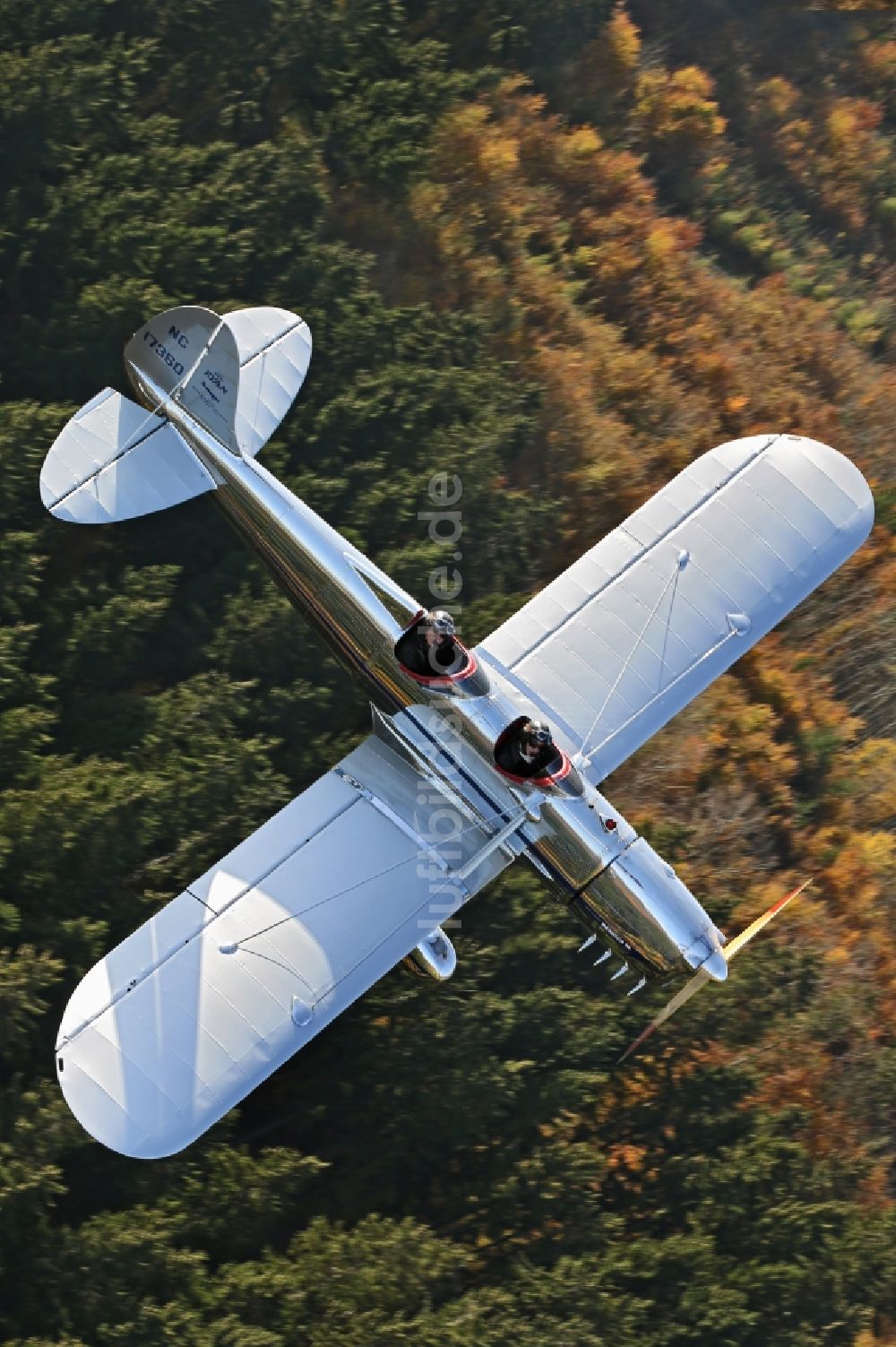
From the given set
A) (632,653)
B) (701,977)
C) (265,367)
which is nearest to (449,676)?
(632,653)

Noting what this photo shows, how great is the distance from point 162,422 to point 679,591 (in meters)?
5.76

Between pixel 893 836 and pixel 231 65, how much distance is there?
1344 centimetres

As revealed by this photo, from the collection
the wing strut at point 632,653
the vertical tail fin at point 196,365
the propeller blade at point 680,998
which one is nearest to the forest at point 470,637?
the vertical tail fin at point 196,365

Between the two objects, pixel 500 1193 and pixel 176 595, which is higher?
pixel 176 595

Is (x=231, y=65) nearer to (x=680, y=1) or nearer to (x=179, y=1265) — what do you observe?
(x=680, y=1)

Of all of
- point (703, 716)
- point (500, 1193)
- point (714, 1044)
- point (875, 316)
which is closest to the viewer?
point (500, 1193)

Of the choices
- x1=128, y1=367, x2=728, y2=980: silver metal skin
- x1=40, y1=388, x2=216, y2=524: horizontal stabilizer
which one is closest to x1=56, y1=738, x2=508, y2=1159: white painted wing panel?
x1=128, y1=367, x2=728, y2=980: silver metal skin

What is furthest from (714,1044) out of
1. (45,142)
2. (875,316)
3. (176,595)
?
(45,142)

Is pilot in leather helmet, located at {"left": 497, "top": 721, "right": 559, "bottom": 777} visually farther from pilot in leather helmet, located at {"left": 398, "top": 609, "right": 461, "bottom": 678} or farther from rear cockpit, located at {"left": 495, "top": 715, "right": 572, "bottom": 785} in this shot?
pilot in leather helmet, located at {"left": 398, "top": 609, "right": 461, "bottom": 678}

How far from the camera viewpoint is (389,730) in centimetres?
1664

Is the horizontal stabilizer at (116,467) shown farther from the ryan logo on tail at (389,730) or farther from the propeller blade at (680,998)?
the propeller blade at (680,998)

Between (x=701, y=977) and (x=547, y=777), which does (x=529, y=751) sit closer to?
(x=547, y=777)

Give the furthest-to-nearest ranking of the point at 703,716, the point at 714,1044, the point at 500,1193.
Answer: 1. the point at 703,716
2. the point at 714,1044
3. the point at 500,1193

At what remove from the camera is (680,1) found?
25.5 m
